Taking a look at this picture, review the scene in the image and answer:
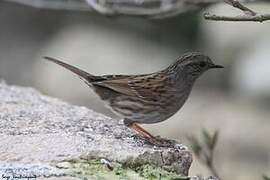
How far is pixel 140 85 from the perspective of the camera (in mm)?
6066

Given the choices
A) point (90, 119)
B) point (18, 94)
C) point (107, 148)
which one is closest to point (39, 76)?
point (18, 94)

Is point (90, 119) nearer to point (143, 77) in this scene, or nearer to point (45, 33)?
point (143, 77)

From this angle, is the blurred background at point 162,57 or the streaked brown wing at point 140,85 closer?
the streaked brown wing at point 140,85

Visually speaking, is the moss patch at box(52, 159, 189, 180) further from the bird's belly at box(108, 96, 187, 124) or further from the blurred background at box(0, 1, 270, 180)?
the blurred background at box(0, 1, 270, 180)

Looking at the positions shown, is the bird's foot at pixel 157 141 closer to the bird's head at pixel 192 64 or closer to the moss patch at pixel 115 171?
the moss patch at pixel 115 171

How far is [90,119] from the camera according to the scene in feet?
18.7

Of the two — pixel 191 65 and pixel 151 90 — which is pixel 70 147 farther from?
pixel 191 65

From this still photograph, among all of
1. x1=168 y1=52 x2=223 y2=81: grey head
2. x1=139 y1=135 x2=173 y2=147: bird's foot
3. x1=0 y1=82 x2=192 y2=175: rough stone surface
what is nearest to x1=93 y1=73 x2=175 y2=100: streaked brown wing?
x1=168 y1=52 x2=223 y2=81: grey head

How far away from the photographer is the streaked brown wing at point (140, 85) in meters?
5.99

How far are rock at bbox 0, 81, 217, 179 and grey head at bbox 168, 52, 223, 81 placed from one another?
0.72 metres

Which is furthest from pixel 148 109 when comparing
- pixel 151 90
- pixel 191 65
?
pixel 191 65

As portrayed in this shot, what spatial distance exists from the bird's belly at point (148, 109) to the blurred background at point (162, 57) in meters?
4.60

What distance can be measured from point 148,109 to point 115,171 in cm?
145

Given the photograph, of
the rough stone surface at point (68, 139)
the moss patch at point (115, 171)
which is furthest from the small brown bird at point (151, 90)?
the moss patch at point (115, 171)
